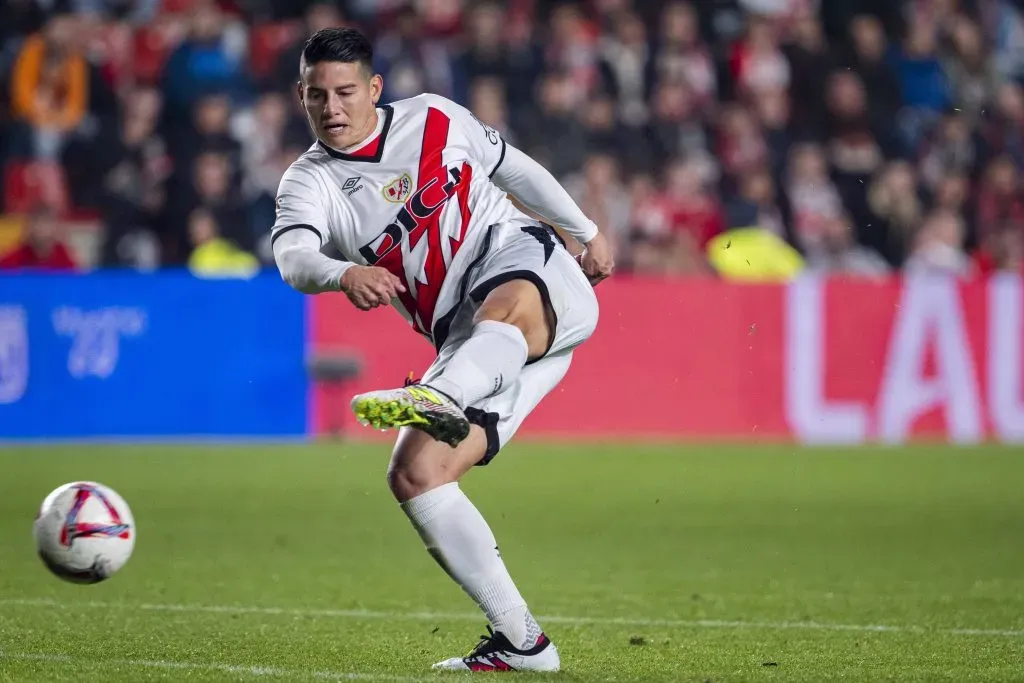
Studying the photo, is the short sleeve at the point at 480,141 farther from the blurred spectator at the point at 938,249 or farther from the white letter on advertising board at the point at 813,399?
the blurred spectator at the point at 938,249

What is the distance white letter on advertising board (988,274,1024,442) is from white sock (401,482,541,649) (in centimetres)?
956

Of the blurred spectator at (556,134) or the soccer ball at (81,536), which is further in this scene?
the blurred spectator at (556,134)

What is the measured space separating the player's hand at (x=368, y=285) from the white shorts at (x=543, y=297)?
394mm

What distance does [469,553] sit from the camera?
16.8 ft

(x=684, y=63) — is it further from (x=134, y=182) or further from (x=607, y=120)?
(x=134, y=182)

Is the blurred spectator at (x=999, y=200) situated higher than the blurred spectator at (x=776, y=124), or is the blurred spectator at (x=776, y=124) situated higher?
the blurred spectator at (x=776, y=124)

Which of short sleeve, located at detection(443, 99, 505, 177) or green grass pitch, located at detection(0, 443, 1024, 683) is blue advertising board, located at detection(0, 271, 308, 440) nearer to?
green grass pitch, located at detection(0, 443, 1024, 683)

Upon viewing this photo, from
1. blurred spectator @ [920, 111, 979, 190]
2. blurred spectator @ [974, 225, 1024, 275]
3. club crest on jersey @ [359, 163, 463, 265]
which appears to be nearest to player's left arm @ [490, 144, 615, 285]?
club crest on jersey @ [359, 163, 463, 265]

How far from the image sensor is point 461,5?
16172mm

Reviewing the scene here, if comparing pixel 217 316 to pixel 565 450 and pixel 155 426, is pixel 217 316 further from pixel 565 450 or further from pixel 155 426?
pixel 565 450

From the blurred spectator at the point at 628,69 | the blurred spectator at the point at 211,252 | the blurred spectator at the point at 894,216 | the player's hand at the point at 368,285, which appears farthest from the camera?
the blurred spectator at the point at 628,69

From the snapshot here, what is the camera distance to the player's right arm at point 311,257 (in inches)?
192

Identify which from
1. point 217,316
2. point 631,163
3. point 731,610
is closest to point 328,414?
point 217,316

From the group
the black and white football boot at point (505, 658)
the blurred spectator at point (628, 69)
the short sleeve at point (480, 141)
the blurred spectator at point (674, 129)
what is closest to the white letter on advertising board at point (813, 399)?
the blurred spectator at point (674, 129)
